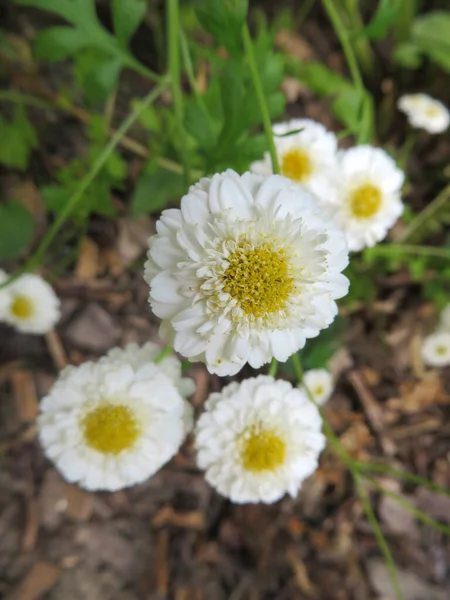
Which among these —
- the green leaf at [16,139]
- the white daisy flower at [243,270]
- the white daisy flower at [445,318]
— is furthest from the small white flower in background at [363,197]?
the green leaf at [16,139]

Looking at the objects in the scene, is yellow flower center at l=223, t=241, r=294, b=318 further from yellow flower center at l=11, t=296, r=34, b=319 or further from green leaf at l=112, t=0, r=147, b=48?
yellow flower center at l=11, t=296, r=34, b=319

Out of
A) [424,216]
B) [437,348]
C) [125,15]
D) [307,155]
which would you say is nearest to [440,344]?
[437,348]

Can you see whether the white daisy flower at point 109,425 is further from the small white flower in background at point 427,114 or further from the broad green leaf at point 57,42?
the small white flower in background at point 427,114

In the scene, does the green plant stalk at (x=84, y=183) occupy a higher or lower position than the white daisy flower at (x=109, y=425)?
higher

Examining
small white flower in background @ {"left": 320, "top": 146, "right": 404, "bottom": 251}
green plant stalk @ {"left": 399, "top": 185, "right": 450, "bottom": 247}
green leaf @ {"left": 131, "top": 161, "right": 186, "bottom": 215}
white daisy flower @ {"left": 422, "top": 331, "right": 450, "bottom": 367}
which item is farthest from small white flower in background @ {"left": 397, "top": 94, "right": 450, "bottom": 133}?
green leaf @ {"left": 131, "top": 161, "right": 186, "bottom": 215}

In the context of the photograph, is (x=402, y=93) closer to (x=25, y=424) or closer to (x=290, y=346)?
(x=290, y=346)

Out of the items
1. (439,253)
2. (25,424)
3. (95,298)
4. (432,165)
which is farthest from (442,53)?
(25,424)

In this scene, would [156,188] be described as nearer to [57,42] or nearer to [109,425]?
[57,42]
